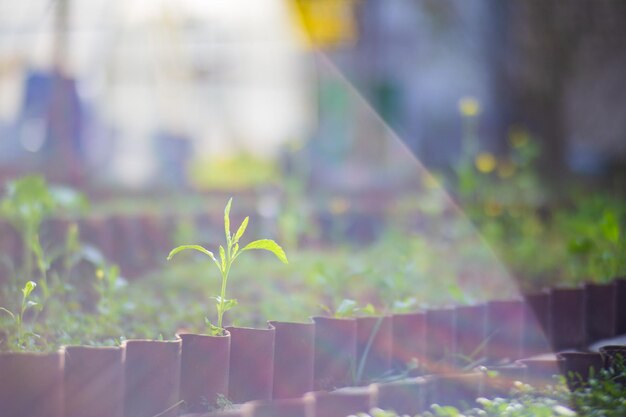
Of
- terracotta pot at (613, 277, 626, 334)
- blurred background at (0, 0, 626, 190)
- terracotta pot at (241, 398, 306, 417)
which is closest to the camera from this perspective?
terracotta pot at (241, 398, 306, 417)

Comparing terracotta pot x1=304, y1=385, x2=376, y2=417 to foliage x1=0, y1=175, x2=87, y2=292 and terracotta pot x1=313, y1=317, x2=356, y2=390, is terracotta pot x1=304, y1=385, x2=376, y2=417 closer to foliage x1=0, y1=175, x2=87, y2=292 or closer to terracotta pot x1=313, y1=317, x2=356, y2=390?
terracotta pot x1=313, y1=317, x2=356, y2=390

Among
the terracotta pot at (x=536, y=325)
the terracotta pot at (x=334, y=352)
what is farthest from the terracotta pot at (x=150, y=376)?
the terracotta pot at (x=536, y=325)

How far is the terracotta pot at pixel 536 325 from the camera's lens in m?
2.65

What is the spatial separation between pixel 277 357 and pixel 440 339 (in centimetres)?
61

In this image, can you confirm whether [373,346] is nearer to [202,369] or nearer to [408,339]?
[408,339]

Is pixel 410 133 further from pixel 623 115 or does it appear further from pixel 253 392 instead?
pixel 253 392

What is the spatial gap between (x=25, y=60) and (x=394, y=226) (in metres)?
7.24

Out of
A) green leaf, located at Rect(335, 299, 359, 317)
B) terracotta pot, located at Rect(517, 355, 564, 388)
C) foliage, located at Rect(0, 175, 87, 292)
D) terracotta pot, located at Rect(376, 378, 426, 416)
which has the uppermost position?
foliage, located at Rect(0, 175, 87, 292)

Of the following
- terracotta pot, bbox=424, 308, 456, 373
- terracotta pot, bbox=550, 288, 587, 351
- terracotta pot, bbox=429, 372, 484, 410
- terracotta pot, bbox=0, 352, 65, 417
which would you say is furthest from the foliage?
terracotta pot, bbox=550, 288, 587, 351

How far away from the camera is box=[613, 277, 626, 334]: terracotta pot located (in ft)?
9.56

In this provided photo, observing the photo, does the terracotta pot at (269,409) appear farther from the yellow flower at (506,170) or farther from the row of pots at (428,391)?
the yellow flower at (506,170)

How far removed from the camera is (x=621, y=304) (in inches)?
115

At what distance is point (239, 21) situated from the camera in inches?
528

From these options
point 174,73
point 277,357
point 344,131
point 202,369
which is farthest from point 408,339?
point 344,131
